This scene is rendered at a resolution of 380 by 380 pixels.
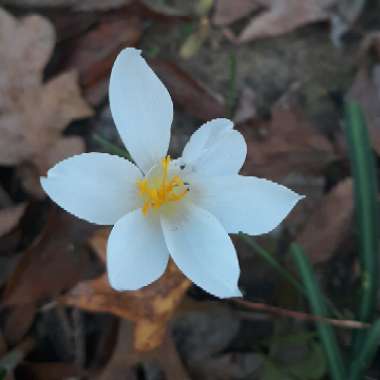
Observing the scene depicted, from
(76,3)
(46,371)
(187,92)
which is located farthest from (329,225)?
(76,3)

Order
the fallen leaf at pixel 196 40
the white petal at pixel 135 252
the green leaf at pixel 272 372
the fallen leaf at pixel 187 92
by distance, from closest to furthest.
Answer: the white petal at pixel 135 252, the green leaf at pixel 272 372, the fallen leaf at pixel 187 92, the fallen leaf at pixel 196 40

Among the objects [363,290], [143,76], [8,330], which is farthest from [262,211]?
[8,330]

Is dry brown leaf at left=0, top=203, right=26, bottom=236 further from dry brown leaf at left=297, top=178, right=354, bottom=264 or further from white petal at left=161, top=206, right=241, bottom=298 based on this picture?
dry brown leaf at left=297, top=178, right=354, bottom=264

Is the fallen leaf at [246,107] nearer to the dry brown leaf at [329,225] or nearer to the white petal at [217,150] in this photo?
the dry brown leaf at [329,225]

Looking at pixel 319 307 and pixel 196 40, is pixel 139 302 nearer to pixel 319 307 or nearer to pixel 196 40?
pixel 319 307

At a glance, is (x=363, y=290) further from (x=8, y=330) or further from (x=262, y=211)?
(x=8, y=330)

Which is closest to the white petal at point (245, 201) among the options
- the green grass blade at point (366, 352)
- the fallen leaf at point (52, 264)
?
the green grass blade at point (366, 352)
